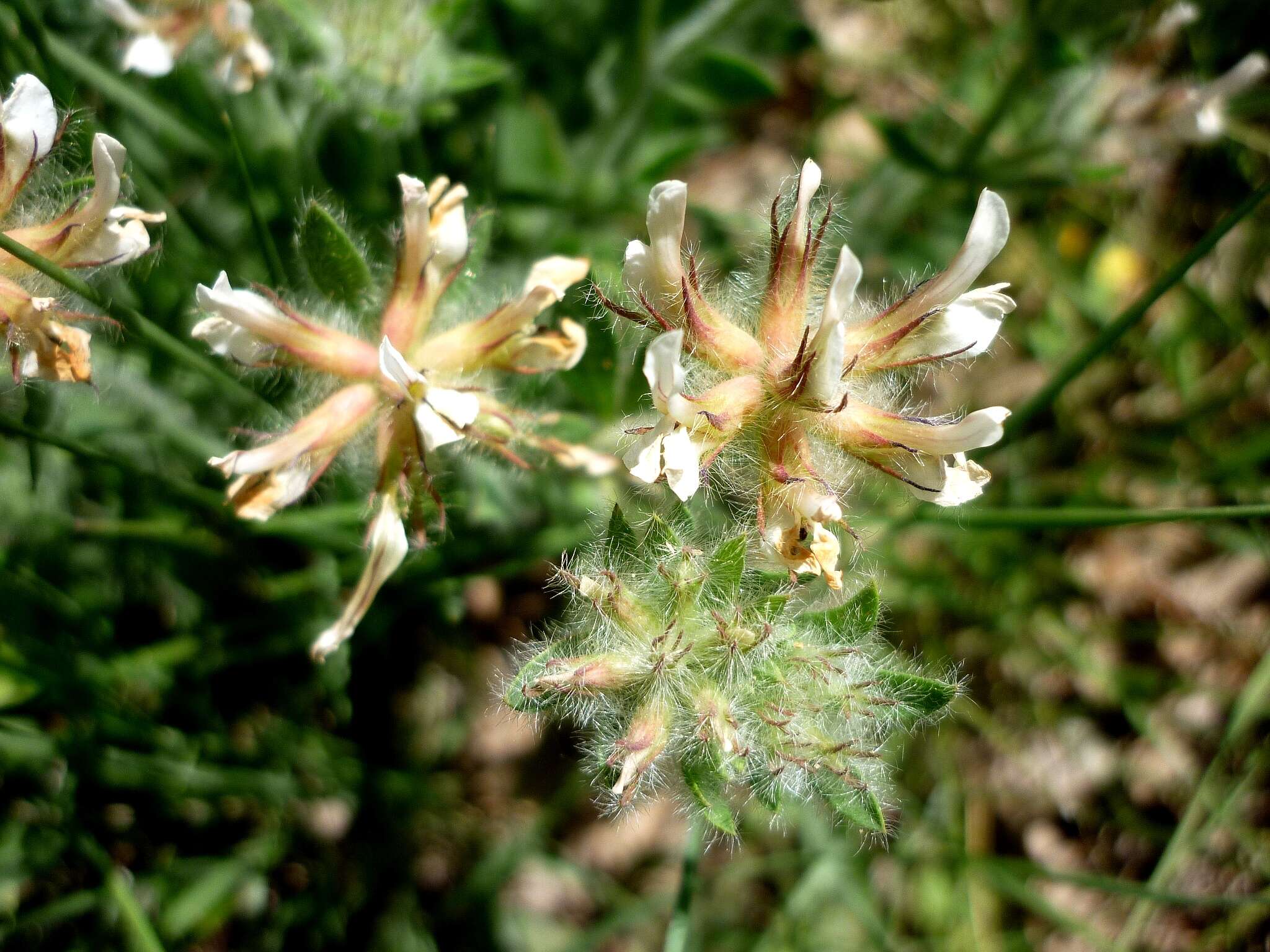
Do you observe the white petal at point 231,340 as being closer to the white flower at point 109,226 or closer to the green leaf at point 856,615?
the white flower at point 109,226

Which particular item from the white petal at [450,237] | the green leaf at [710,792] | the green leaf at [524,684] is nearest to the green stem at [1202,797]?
the green leaf at [710,792]

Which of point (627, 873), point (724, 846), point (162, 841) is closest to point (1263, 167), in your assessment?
point (724, 846)

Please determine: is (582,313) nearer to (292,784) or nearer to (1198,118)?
(292,784)

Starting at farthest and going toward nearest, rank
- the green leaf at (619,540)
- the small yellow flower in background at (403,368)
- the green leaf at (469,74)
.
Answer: the green leaf at (469,74) < the green leaf at (619,540) < the small yellow flower in background at (403,368)

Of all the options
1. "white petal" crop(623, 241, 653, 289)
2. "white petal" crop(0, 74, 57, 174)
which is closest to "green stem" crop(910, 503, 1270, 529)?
"white petal" crop(623, 241, 653, 289)

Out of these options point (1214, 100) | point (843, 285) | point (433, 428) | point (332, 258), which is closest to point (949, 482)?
point (843, 285)

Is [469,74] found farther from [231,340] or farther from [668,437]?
[668,437]

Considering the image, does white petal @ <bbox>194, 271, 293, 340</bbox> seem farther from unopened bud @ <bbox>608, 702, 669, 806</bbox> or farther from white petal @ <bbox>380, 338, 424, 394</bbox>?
unopened bud @ <bbox>608, 702, 669, 806</bbox>
